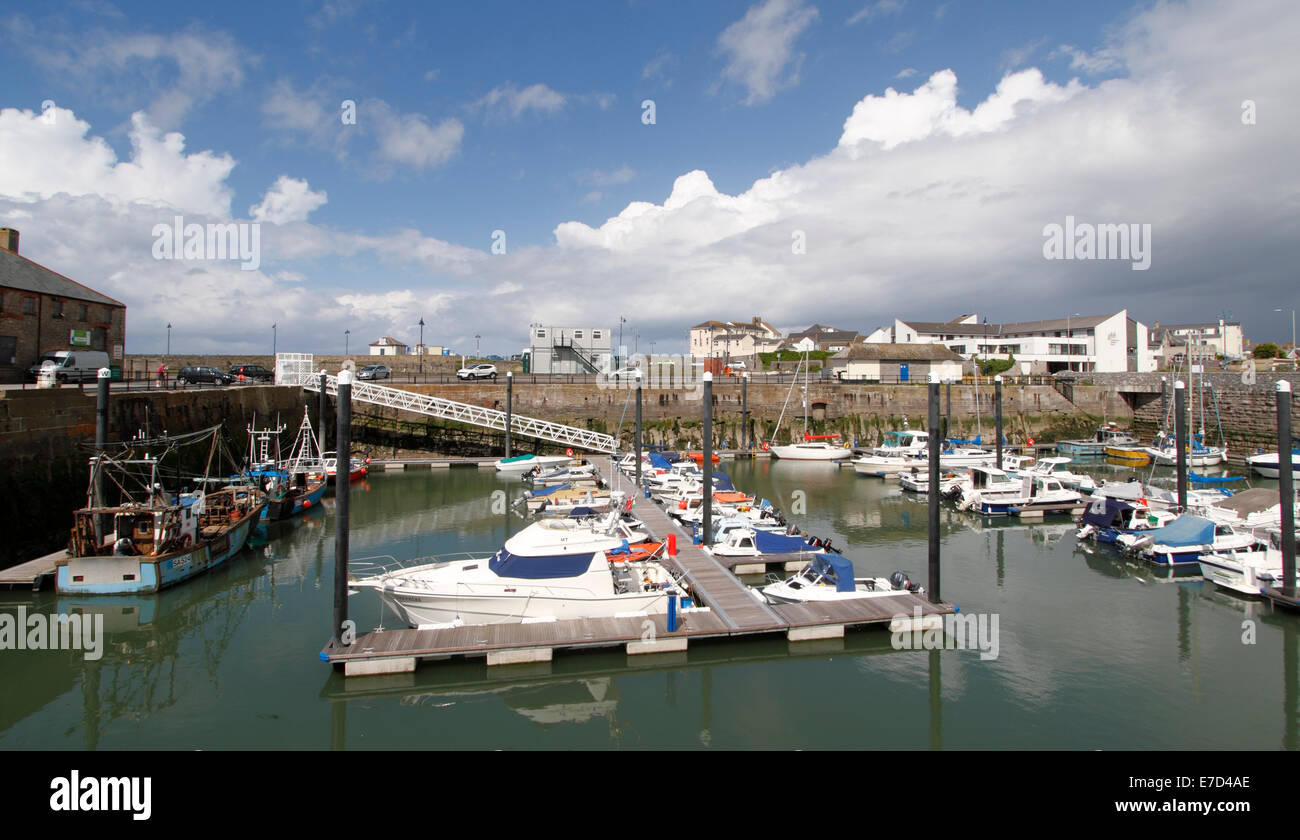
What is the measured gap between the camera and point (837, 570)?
16562 mm

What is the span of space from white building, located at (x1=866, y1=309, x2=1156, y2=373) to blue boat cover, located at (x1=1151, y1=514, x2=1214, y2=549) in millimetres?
54787

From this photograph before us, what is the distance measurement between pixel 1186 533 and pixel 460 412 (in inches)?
1477

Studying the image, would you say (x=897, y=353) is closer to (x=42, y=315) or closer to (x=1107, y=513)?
(x=1107, y=513)

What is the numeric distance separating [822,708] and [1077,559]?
1535 centimetres

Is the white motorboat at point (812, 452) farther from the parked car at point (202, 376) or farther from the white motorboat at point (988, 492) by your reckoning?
the parked car at point (202, 376)

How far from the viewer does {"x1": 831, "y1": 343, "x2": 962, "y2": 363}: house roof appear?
64438mm

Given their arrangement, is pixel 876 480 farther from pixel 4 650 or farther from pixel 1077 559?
pixel 4 650

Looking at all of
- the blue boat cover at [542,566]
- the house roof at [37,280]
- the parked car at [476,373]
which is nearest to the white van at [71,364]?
the house roof at [37,280]

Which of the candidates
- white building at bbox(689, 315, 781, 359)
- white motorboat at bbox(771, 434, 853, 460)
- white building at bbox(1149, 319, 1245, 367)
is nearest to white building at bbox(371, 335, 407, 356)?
white building at bbox(689, 315, 781, 359)

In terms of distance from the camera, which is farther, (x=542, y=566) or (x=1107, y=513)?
(x=1107, y=513)

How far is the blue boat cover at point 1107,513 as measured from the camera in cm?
2344

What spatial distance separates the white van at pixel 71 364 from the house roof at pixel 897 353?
56.7 m

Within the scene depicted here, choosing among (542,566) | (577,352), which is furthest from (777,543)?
(577,352)
